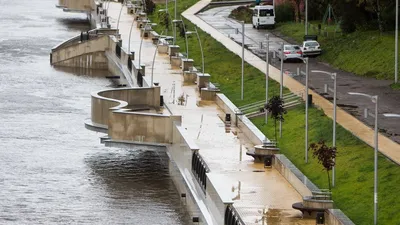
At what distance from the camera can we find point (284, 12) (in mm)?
125062

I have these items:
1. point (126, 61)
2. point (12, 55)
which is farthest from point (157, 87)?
A: point (12, 55)

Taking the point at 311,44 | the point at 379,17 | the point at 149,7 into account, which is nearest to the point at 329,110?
the point at 379,17

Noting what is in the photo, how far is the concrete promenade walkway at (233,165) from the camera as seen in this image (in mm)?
56625

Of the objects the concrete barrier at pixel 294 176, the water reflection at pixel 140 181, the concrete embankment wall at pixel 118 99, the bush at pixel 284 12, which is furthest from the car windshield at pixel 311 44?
the concrete barrier at pixel 294 176

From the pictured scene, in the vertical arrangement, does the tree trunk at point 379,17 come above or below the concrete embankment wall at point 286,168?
above

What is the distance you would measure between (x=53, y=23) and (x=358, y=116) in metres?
85.9

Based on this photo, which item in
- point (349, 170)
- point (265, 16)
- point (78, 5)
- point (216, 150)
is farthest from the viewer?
point (78, 5)

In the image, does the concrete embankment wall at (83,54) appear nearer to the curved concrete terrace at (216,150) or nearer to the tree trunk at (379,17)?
the curved concrete terrace at (216,150)

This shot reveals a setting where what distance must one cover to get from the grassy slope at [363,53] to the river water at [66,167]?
50.9 feet

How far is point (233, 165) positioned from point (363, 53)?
3168 centimetres

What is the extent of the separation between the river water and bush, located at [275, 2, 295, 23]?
18.5m

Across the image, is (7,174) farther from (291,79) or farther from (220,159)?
(291,79)

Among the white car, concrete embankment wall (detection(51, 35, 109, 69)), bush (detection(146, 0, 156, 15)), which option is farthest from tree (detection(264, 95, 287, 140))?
bush (detection(146, 0, 156, 15))

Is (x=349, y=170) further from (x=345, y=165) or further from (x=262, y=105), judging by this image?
(x=262, y=105)
